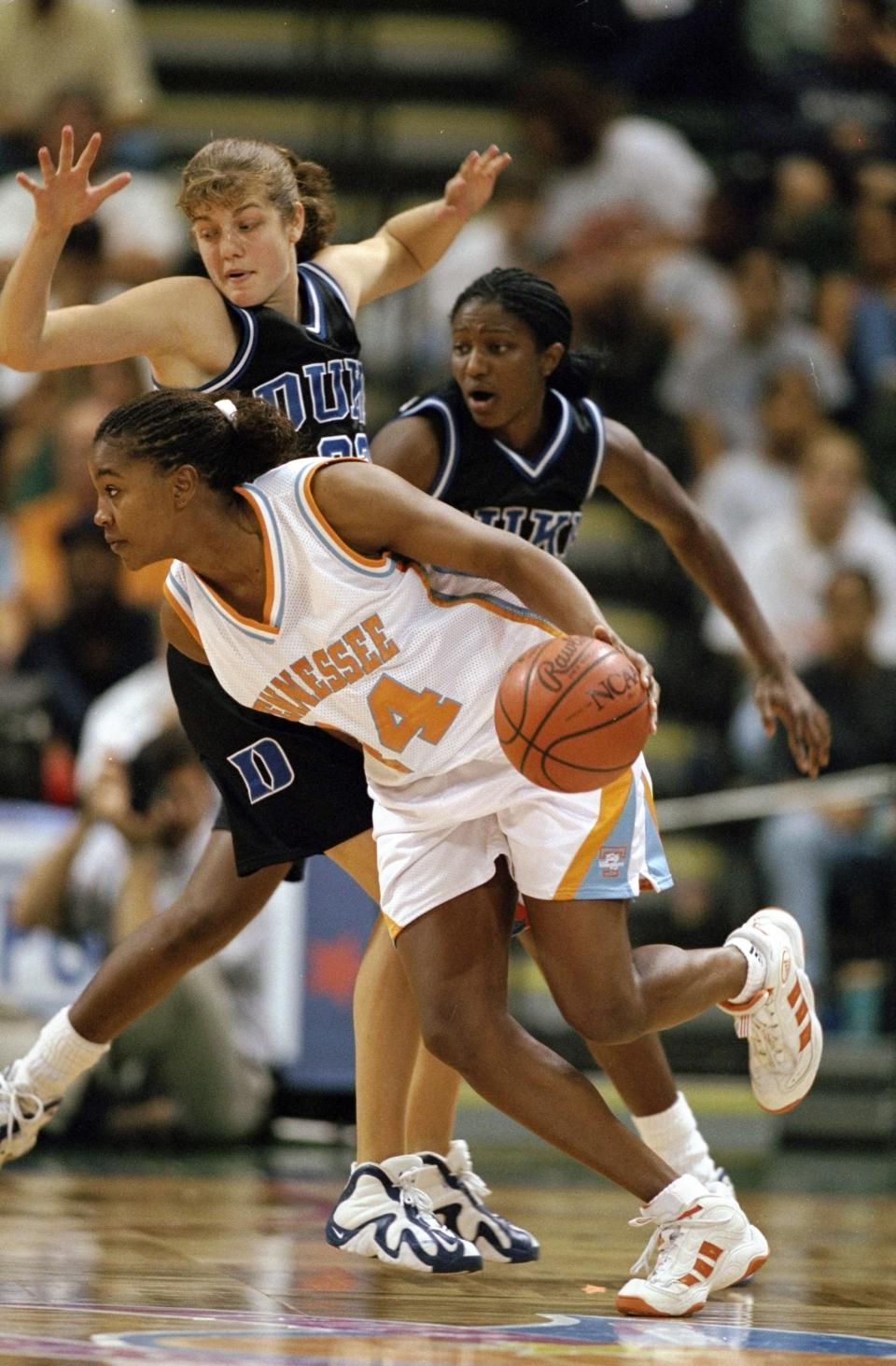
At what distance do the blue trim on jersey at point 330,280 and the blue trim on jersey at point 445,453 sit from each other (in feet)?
0.77

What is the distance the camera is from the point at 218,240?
3.73 metres

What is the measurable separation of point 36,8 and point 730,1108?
206 inches

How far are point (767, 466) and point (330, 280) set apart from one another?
15.9 feet

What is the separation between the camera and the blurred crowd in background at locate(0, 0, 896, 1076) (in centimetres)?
729

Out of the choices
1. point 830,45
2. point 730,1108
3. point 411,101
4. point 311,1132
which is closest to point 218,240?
point 311,1132

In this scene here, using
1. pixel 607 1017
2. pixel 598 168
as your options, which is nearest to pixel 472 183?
pixel 607 1017

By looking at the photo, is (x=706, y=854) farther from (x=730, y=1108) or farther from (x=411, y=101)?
(x=411, y=101)

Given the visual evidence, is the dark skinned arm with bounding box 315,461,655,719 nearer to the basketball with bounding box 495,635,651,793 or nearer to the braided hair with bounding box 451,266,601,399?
the basketball with bounding box 495,635,651,793

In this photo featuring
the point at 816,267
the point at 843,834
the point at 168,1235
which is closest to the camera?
the point at 168,1235

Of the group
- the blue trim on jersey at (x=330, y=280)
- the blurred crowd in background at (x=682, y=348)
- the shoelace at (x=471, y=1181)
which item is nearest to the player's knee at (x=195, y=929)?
the shoelace at (x=471, y=1181)

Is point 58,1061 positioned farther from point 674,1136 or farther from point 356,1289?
point 674,1136

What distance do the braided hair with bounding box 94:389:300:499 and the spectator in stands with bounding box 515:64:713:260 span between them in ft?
18.0

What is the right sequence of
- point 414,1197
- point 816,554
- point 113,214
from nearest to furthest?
1. point 414,1197
2. point 816,554
3. point 113,214

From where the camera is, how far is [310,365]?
3814 millimetres
